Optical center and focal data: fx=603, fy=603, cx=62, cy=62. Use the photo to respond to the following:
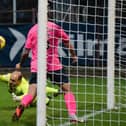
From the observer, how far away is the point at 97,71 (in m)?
12.0

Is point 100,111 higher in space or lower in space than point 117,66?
lower

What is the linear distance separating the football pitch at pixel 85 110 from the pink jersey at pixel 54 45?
852 mm

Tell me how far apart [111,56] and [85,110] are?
3.63 feet

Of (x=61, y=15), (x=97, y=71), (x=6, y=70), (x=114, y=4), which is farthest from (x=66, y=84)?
(x=6, y=70)

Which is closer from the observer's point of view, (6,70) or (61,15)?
(61,15)

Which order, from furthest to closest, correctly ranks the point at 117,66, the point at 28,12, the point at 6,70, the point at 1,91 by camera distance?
the point at 28,12, the point at 6,70, the point at 1,91, the point at 117,66

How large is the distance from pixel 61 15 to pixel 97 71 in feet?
10.6

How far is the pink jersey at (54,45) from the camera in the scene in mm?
8570

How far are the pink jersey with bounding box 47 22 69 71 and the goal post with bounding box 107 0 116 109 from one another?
1.85 m

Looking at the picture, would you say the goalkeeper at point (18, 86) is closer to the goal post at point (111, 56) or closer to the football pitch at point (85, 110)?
the football pitch at point (85, 110)

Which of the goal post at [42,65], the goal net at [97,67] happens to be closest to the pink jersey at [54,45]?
the goal net at [97,67]

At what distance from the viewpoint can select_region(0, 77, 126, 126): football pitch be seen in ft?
30.0

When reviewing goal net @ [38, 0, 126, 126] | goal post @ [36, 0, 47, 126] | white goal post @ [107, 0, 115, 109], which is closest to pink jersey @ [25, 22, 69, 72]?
goal net @ [38, 0, 126, 126]

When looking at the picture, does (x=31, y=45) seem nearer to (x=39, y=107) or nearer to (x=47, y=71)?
(x=47, y=71)
